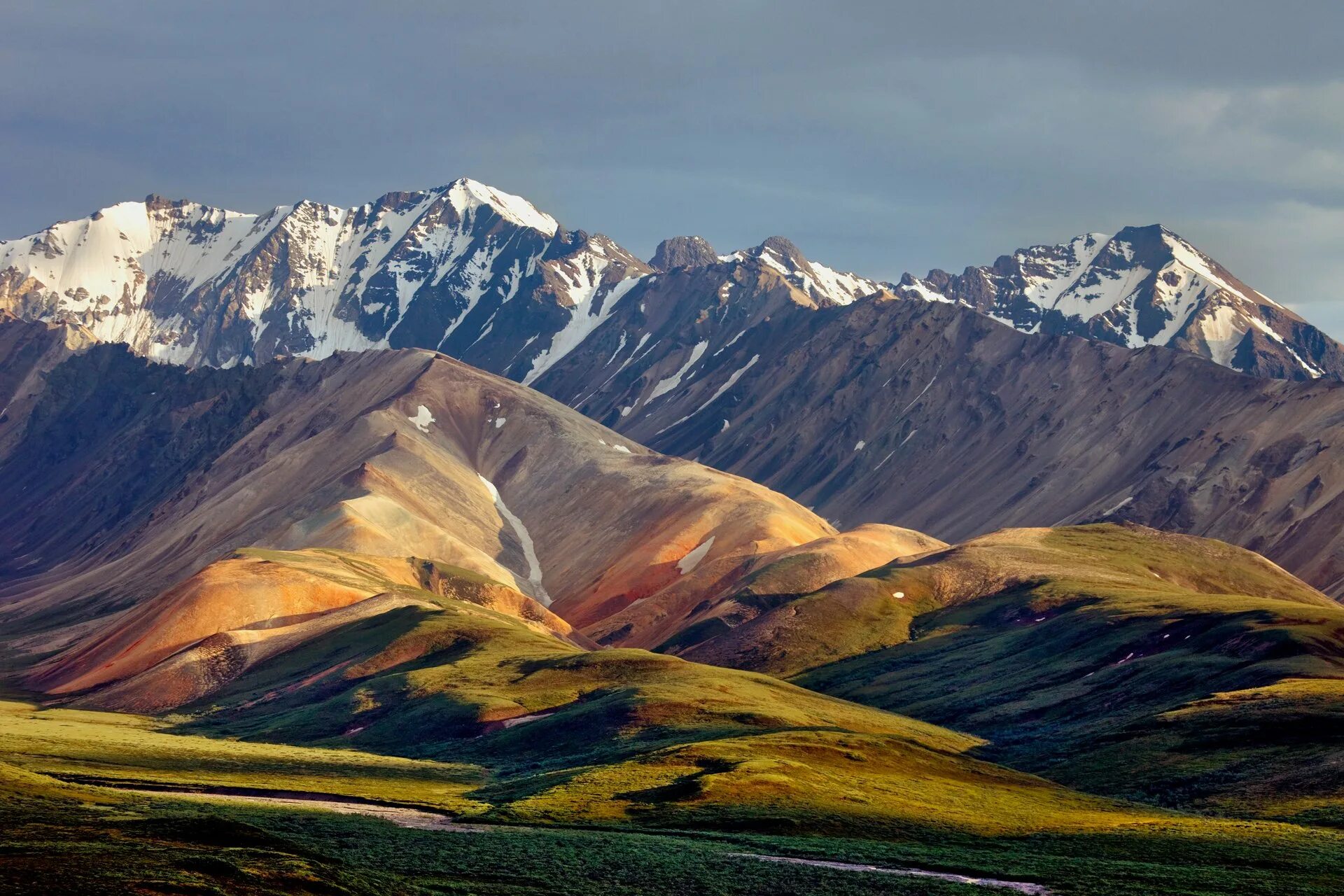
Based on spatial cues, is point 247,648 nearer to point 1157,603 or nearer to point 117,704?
point 117,704

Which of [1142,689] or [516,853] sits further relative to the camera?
[1142,689]

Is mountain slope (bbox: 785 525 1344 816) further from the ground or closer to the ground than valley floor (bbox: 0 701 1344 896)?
further from the ground

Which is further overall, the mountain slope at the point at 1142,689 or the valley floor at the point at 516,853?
the mountain slope at the point at 1142,689

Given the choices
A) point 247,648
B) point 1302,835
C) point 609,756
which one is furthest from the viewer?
point 247,648

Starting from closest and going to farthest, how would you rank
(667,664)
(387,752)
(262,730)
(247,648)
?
(387,752) < (262,730) < (667,664) < (247,648)

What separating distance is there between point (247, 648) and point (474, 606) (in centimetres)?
3223

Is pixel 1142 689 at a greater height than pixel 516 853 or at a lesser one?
greater

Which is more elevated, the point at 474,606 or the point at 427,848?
the point at 474,606

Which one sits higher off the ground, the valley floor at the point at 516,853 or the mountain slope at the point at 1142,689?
the mountain slope at the point at 1142,689

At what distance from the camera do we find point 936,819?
86938 millimetres

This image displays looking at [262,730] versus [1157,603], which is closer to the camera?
[262,730]

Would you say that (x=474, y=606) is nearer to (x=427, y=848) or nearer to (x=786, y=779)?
(x=786, y=779)

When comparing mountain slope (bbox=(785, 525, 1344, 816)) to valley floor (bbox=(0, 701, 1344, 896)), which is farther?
mountain slope (bbox=(785, 525, 1344, 816))

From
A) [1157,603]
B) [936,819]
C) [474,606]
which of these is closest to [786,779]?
[936,819]
